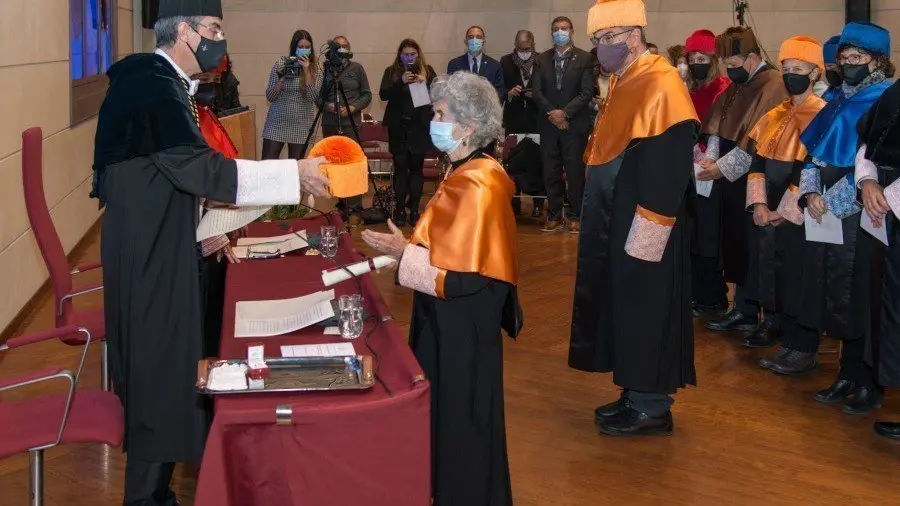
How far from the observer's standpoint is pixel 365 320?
3.07 m

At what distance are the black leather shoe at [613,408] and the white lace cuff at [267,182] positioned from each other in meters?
2.02

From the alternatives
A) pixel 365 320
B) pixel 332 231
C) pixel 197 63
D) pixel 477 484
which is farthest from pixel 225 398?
pixel 332 231

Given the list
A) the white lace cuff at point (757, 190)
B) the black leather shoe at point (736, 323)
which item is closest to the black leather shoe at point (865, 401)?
the white lace cuff at point (757, 190)

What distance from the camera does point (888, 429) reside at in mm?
4336

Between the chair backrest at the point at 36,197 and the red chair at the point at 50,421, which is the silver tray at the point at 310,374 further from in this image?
the chair backrest at the point at 36,197

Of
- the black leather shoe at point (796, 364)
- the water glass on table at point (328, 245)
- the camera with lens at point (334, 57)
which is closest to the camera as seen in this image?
the water glass on table at point (328, 245)

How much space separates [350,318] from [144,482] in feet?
2.57

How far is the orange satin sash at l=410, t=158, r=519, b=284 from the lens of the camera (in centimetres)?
289

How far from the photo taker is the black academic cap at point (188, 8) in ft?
10.1

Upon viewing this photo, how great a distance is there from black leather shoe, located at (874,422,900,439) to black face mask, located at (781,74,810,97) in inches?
67.1

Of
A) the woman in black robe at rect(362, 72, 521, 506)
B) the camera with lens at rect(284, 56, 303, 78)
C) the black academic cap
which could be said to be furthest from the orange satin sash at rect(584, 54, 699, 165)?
the camera with lens at rect(284, 56, 303, 78)

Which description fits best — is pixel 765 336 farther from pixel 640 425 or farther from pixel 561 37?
pixel 561 37

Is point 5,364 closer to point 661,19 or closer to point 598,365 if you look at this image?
point 598,365

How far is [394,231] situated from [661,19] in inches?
400
